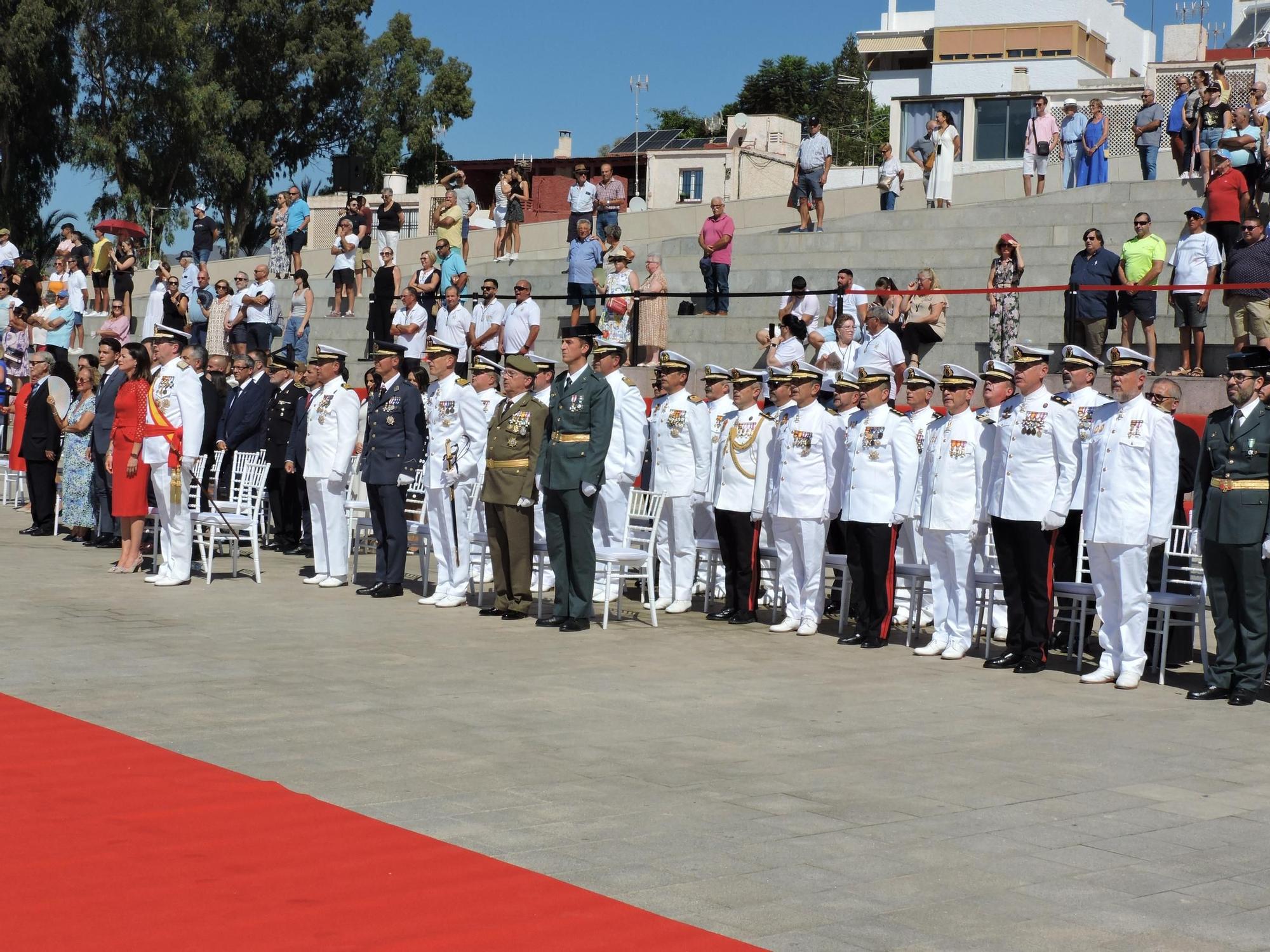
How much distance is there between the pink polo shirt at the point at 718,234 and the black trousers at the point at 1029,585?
10076 millimetres

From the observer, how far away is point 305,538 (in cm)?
1535

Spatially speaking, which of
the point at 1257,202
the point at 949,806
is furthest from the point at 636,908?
the point at 1257,202

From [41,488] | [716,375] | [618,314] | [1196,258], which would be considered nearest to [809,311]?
[618,314]

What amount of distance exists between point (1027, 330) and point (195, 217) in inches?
593

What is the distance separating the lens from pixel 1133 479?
31.4ft

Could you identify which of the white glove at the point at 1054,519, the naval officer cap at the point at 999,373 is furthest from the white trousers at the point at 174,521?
the white glove at the point at 1054,519

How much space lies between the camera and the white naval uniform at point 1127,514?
9.51 m

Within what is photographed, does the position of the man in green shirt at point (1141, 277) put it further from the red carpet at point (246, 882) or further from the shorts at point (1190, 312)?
the red carpet at point (246, 882)

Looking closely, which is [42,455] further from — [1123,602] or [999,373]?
[1123,602]

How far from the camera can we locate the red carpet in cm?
473

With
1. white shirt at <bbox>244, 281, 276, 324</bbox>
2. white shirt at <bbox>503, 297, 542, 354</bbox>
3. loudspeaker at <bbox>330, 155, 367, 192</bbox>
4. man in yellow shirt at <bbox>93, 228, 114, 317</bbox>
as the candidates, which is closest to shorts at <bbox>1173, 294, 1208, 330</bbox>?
white shirt at <bbox>503, 297, 542, 354</bbox>

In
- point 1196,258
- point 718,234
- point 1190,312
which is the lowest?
point 1190,312

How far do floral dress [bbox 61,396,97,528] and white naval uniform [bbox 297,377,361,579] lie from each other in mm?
3455

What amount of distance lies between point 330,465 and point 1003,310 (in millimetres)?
7424
